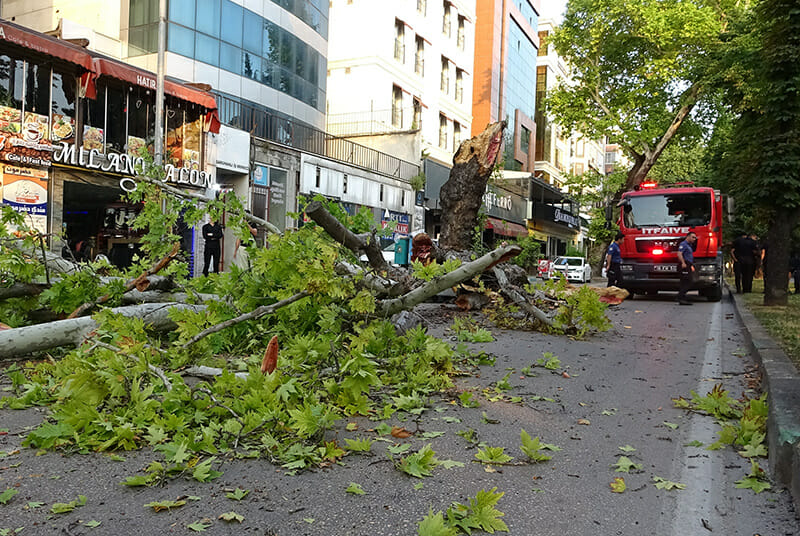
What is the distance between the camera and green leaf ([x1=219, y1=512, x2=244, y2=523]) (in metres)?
2.51

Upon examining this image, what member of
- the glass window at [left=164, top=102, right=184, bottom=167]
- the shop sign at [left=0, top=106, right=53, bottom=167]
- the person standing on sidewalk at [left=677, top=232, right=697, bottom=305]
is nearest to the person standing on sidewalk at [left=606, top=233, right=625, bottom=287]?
the person standing on sidewalk at [left=677, top=232, right=697, bottom=305]

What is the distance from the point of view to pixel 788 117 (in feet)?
40.4

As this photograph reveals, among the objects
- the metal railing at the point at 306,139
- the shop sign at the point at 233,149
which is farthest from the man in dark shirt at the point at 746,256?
the shop sign at the point at 233,149

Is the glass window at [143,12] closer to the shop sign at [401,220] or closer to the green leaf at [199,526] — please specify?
the shop sign at [401,220]

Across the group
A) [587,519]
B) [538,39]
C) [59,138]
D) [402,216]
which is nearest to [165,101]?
[59,138]

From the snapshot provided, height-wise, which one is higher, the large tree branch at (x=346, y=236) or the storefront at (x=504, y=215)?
the storefront at (x=504, y=215)

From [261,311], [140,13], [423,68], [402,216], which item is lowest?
[261,311]

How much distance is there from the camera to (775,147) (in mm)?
12688

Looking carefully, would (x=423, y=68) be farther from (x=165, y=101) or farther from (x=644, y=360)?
(x=644, y=360)

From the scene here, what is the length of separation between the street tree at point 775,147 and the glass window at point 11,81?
660 inches

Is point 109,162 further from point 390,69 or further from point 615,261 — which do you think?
point 390,69

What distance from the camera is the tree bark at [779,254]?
1311 centimetres

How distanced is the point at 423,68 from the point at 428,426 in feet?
109

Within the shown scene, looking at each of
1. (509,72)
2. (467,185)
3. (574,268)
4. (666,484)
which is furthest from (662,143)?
(666,484)
